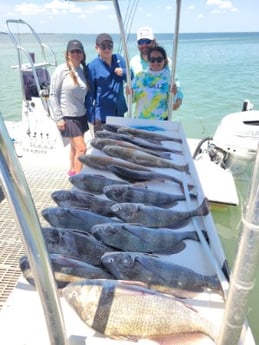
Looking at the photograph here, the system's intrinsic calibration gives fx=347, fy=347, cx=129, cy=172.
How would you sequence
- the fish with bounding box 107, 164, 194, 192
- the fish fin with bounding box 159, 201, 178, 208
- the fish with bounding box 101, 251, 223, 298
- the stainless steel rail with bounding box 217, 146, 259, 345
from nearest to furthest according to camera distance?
the stainless steel rail with bounding box 217, 146, 259, 345 → the fish with bounding box 101, 251, 223, 298 → the fish fin with bounding box 159, 201, 178, 208 → the fish with bounding box 107, 164, 194, 192

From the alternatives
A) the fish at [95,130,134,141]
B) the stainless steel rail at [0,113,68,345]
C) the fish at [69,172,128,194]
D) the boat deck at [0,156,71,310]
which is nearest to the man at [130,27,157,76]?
the fish at [95,130,134,141]

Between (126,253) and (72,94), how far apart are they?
9.77 feet

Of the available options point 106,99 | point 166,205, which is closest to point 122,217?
point 166,205

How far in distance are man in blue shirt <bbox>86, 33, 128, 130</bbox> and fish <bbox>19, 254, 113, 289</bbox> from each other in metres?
2.99

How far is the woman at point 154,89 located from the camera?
3918mm

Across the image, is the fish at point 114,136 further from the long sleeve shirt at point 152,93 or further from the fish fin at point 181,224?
the fish fin at point 181,224

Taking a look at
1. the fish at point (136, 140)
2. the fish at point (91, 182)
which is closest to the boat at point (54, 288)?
the fish at point (91, 182)

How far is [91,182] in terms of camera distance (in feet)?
7.19

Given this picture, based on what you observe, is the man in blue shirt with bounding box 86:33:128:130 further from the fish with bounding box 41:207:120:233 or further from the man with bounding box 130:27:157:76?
the fish with bounding box 41:207:120:233

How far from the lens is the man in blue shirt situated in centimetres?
408

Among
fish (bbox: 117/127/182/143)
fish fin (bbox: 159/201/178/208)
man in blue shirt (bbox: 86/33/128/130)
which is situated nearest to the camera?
fish fin (bbox: 159/201/178/208)

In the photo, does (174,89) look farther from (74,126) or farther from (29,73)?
(29,73)

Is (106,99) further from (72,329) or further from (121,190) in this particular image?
(72,329)

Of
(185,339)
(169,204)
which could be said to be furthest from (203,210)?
(185,339)
